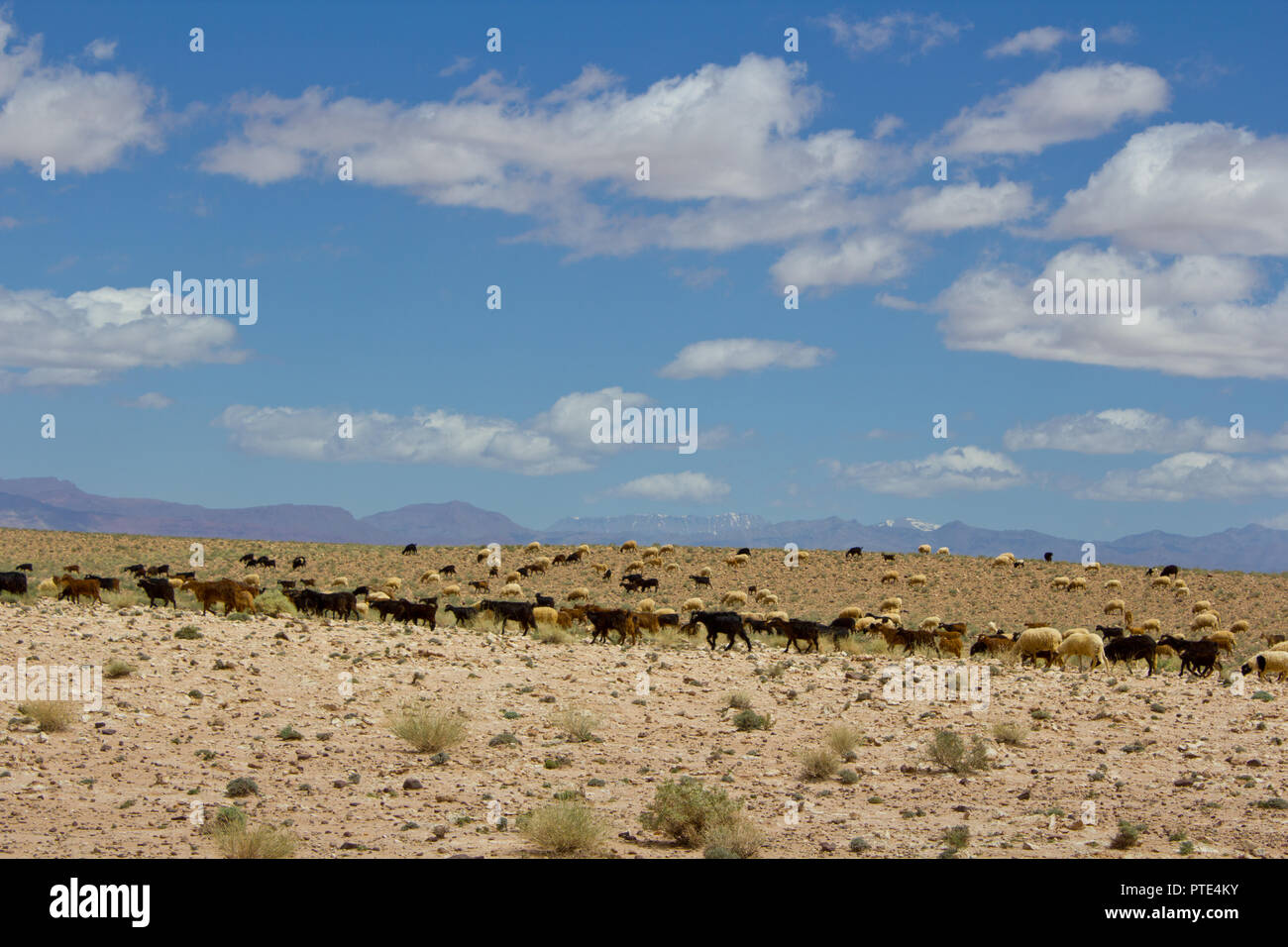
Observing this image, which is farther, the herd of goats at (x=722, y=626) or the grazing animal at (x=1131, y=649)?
the herd of goats at (x=722, y=626)

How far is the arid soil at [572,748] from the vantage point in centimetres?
1410

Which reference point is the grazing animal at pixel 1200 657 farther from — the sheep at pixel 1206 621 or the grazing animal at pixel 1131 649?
the sheep at pixel 1206 621

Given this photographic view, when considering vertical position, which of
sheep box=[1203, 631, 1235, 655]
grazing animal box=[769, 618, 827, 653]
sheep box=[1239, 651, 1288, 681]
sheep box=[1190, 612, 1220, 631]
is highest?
grazing animal box=[769, 618, 827, 653]

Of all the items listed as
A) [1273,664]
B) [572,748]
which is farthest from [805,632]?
[572,748]

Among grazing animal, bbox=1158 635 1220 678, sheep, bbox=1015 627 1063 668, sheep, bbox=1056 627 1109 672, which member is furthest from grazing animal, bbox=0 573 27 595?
grazing animal, bbox=1158 635 1220 678

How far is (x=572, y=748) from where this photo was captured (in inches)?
745

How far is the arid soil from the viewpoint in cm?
1410

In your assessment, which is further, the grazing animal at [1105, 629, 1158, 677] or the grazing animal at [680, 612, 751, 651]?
the grazing animal at [680, 612, 751, 651]

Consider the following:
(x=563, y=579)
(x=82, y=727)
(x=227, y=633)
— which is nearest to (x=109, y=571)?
(x=563, y=579)

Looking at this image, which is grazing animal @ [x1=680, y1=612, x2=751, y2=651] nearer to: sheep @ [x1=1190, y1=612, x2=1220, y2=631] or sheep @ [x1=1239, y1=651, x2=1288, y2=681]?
sheep @ [x1=1239, y1=651, x2=1288, y2=681]

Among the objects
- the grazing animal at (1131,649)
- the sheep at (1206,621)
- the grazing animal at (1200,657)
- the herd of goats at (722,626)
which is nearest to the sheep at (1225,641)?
the herd of goats at (722,626)

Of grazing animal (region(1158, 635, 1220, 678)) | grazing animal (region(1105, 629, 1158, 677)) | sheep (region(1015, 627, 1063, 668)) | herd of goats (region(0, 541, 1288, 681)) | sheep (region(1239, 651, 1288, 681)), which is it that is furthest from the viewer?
sheep (region(1015, 627, 1063, 668))

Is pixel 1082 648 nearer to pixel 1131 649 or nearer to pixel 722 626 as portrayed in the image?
pixel 1131 649
